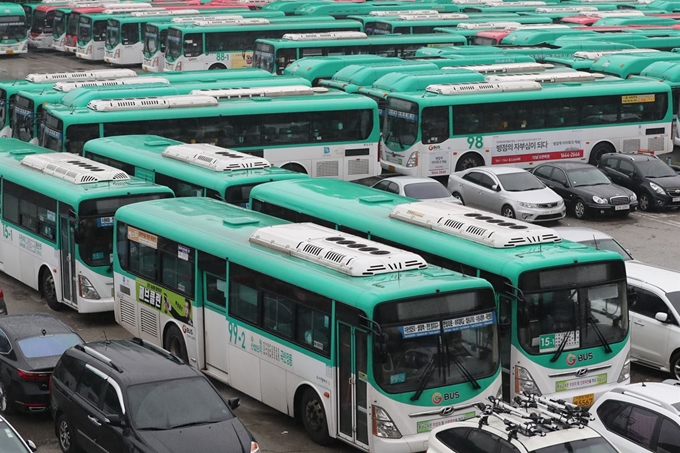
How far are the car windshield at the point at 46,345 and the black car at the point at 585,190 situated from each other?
620 inches

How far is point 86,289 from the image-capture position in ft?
68.2

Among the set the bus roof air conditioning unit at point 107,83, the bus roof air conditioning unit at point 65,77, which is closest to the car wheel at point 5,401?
the bus roof air conditioning unit at point 107,83

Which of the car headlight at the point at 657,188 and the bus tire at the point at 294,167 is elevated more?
the bus tire at the point at 294,167

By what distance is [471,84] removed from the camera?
33.1m

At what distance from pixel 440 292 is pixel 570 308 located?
85.9 inches

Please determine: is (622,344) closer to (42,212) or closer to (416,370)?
(416,370)

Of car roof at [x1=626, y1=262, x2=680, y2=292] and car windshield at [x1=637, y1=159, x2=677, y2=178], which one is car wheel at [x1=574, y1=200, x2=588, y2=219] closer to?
car windshield at [x1=637, y1=159, x2=677, y2=178]

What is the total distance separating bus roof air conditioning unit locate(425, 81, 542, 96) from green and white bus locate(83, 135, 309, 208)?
9.46 m

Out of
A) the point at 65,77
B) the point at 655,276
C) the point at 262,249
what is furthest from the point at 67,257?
the point at 65,77

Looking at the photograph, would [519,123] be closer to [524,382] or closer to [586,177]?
[586,177]

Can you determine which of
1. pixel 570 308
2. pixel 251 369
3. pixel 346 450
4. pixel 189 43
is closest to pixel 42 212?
pixel 251 369

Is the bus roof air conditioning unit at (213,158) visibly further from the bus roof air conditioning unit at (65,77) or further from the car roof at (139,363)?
the bus roof air conditioning unit at (65,77)

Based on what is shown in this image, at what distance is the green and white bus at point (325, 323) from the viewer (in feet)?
46.3

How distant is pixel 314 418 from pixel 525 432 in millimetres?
4141
